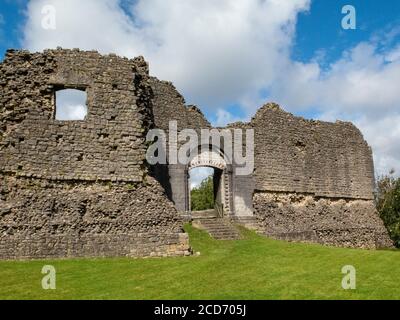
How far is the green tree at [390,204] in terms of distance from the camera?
1194 inches

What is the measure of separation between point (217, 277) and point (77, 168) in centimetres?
615

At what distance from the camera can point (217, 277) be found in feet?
37.7

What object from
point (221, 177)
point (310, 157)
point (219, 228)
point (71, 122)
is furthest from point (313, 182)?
point (71, 122)

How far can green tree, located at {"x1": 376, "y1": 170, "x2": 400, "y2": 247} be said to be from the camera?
1194 inches

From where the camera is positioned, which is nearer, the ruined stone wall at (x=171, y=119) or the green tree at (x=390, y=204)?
the ruined stone wall at (x=171, y=119)

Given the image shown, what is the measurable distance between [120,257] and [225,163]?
930 centimetres

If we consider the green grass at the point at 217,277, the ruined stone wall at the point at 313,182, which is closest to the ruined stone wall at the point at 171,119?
the ruined stone wall at the point at 313,182

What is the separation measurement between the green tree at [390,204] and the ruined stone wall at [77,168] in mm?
19950

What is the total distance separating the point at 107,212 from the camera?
14.7 m

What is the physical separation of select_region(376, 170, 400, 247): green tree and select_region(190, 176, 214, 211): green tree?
1883 cm

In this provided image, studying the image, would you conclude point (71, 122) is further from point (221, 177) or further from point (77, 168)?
point (221, 177)

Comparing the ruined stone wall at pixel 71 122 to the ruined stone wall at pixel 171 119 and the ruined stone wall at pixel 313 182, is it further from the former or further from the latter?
the ruined stone wall at pixel 313 182
